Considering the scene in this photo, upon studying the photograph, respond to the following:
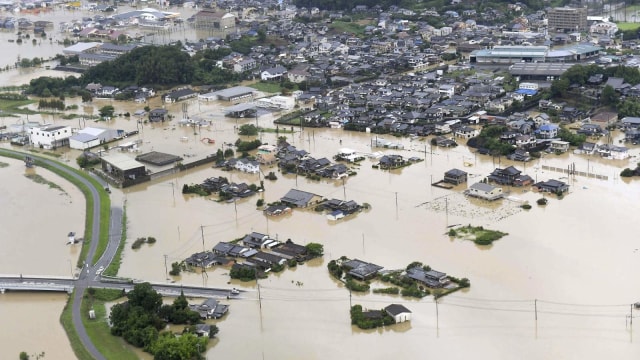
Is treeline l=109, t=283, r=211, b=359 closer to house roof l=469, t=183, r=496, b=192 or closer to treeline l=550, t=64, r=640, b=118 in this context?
house roof l=469, t=183, r=496, b=192

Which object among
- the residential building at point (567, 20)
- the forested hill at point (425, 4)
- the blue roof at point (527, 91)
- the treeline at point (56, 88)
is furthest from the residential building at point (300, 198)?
the forested hill at point (425, 4)

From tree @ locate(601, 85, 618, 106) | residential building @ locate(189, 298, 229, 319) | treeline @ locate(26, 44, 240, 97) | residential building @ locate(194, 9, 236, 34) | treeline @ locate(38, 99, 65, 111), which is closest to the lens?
residential building @ locate(189, 298, 229, 319)

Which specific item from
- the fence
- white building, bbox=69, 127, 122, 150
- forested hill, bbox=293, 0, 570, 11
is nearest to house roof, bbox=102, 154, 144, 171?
white building, bbox=69, 127, 122, 150

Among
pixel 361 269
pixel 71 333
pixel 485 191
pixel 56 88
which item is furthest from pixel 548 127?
pixel 56 88

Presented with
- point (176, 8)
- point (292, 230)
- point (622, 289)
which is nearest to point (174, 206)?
point (292, 230)

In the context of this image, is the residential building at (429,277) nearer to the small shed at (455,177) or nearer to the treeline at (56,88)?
the small shed at (455,177)

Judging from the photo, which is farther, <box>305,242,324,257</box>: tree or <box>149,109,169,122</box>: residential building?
<box>149,109,169,122</box>: residential building
